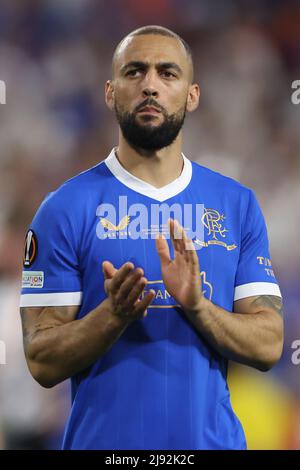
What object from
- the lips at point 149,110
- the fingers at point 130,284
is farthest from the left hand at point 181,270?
the lips at point 149,110

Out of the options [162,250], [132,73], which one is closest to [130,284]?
[162,250]

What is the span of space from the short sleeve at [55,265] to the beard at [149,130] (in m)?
0.27

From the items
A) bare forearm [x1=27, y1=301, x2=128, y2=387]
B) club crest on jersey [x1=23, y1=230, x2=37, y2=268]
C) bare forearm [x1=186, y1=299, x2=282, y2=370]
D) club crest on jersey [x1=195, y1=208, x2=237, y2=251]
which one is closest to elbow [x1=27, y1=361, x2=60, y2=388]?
bare forearm [x1=27, y1=301, x2=128, y2=387]

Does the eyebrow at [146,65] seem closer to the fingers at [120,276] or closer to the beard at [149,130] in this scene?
the beard at [149,130]

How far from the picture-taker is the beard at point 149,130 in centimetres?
Answer: 211

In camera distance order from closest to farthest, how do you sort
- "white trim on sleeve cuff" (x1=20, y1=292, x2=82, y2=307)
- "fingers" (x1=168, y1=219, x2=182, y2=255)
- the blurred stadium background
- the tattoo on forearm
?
1. "fingers" (x1=168, y1=219, x2=182, y2=255)
2. "white trim on sleeve cuff" (x1=20, y1=292, x2=82, y2=307)
3. the tattoo on forearm
4. the blurred stadium background

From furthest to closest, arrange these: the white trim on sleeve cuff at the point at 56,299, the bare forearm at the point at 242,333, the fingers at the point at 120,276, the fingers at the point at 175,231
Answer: the white trim on sleeve cuff at the point at 56,299, the bare forearm at the point at 242,333, the fingers at the point at 175,231, the fingers at the point at 120,276

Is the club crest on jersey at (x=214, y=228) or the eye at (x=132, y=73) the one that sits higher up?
the eye at (x=132, y=73)

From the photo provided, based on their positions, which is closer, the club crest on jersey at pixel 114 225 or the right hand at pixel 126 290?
the right hand at pixel 126 290

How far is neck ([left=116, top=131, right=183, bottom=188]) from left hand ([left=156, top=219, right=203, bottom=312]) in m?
0.35

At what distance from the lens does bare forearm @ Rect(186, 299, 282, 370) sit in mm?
1945

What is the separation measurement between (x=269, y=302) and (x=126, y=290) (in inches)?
22.4

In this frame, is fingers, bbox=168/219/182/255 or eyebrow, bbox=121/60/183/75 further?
eyebrow, bbox=121/60/183/75

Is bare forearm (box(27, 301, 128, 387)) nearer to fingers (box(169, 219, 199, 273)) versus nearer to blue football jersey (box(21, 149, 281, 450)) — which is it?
blue football jersey (box(21, 149, 281, 450))
